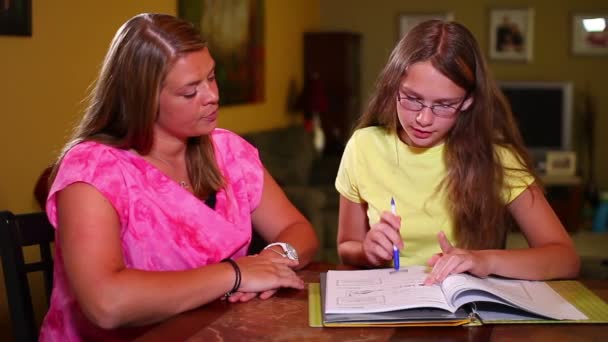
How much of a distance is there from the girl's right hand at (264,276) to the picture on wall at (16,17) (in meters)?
1.78

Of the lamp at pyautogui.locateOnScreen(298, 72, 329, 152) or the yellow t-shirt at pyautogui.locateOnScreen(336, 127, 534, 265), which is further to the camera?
the lamp at pyautogui.locateOnScreen(298, 72, 329, 152)

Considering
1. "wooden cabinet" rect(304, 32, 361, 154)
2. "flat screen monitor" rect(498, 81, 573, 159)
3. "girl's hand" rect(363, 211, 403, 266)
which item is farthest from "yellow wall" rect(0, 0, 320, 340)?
"flat screen monitor" rect(498, 81, 573, 159)

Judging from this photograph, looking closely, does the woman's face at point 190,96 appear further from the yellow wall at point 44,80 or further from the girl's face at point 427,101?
the yellow wall at point 44,80

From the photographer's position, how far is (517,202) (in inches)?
75.1

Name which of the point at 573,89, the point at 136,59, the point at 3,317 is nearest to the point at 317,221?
the point at 3,317

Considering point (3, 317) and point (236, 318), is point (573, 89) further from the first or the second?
point (236, 318)

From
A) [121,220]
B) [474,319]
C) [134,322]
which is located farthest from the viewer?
[121,220]

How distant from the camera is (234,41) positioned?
563 cm

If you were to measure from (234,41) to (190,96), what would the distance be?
399 centimetres

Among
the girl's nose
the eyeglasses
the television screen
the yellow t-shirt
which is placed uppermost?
the eyeglasses

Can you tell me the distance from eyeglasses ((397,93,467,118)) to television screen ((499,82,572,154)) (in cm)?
548

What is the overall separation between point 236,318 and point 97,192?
0.39 meters

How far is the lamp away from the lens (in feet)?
22.4

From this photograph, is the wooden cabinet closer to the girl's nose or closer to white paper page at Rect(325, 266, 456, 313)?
the girl's nose
